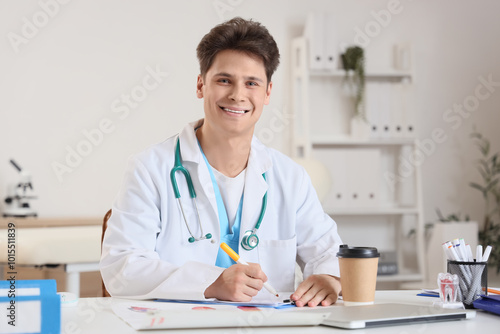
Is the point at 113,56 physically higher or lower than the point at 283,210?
higher

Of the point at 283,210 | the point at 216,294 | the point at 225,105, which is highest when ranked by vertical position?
the point at 225,105

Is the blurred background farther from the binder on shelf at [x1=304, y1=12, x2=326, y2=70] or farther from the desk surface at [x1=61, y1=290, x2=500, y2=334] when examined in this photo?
the desk surface at [x1=61, y1=290, x2=500, y2=334]

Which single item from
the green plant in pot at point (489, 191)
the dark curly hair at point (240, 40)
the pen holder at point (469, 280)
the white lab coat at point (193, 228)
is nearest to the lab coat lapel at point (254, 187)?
the white lab coat at point (193, 228)

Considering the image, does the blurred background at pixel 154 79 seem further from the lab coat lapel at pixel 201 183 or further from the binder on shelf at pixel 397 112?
the lab coat lapel at pixel 201 183

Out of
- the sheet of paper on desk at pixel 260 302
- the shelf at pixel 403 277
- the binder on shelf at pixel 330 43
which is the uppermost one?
the binder on shelf at pixel 330 43

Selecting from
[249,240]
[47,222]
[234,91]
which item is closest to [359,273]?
[249,240]

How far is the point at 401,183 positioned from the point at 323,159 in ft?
1.94

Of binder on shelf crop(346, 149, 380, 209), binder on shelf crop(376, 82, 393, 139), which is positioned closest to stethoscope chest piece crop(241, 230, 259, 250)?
binder on shelf crop(346, 149, 380, 209)

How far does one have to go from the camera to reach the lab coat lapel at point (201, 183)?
1.70m

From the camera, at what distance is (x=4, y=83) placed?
3.66 meters

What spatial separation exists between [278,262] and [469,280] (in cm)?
60

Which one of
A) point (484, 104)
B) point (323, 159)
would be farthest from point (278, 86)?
point (484, 104)

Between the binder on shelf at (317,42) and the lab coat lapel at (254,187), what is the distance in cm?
208

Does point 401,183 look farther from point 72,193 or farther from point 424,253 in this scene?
point 72,193
